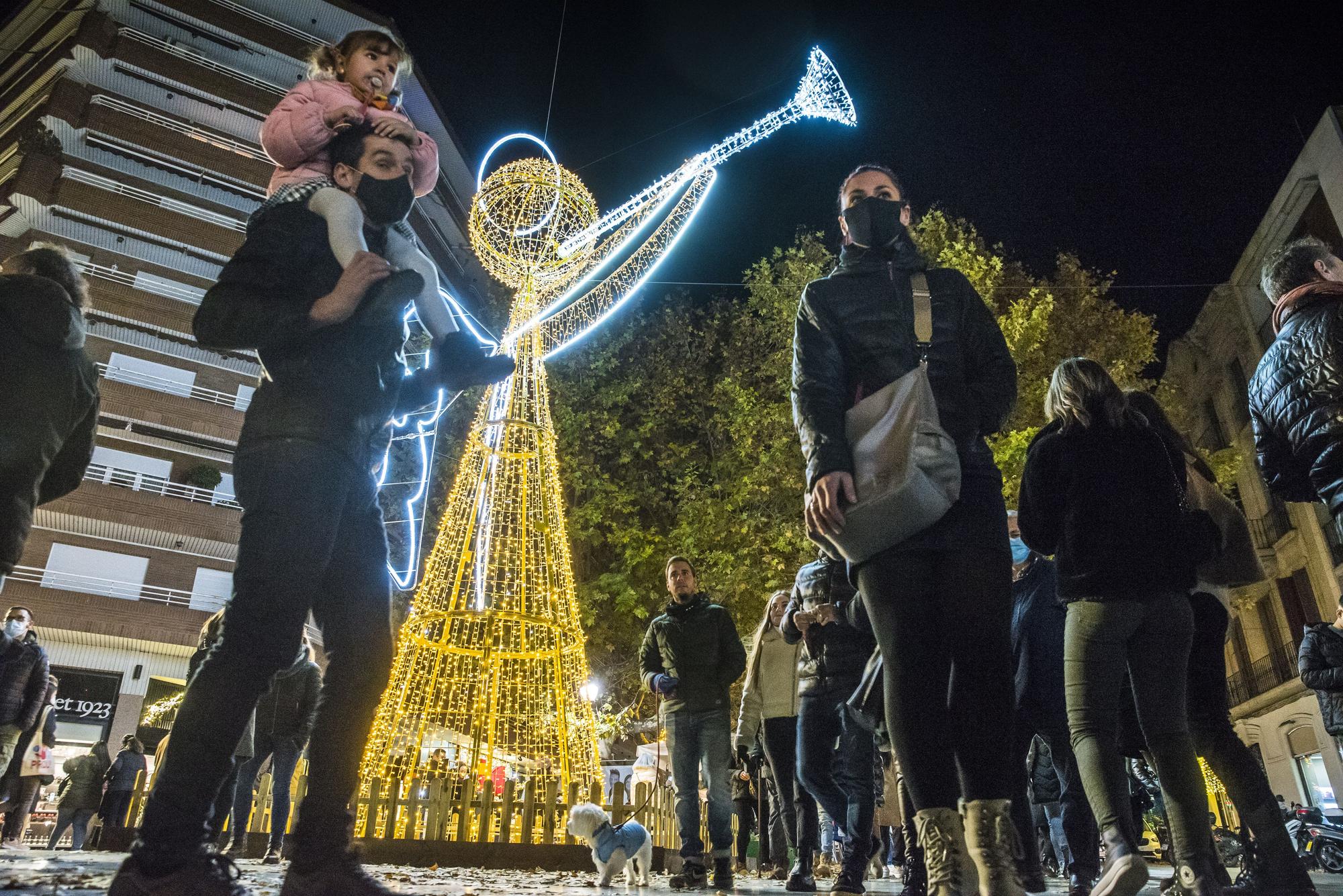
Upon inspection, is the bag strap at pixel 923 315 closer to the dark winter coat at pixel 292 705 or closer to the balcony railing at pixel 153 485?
the dark winter coat at pixel 292 705

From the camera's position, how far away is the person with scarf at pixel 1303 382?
9.96 ft

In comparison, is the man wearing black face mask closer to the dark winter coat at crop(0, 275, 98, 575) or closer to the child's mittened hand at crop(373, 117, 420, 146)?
the child's mittened hand at crop(373, 117, 420, 146)

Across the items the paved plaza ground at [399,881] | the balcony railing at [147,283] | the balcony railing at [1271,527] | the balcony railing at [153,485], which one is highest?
the balcony railing at [147,283]

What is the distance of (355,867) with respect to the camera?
223cm

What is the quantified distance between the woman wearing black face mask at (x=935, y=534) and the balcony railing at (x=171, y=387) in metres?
30.6

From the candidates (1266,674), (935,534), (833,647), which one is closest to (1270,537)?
(1266,674)

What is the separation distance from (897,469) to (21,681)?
6.91 metres

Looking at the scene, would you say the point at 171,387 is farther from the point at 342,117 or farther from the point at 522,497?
the point at 342,117

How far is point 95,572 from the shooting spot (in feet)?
84.5

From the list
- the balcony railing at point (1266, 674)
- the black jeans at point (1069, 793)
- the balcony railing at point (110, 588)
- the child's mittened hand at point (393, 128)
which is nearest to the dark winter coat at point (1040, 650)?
the black jeans at point (1069, 793)

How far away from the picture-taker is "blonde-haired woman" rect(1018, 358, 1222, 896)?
2867mm

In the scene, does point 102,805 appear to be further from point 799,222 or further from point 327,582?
point 799,222

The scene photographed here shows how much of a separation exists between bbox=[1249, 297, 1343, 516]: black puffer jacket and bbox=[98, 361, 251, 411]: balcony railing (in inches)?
1220

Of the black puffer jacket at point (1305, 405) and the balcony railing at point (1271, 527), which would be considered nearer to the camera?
the black puffer jacket at point (1305, 405)
